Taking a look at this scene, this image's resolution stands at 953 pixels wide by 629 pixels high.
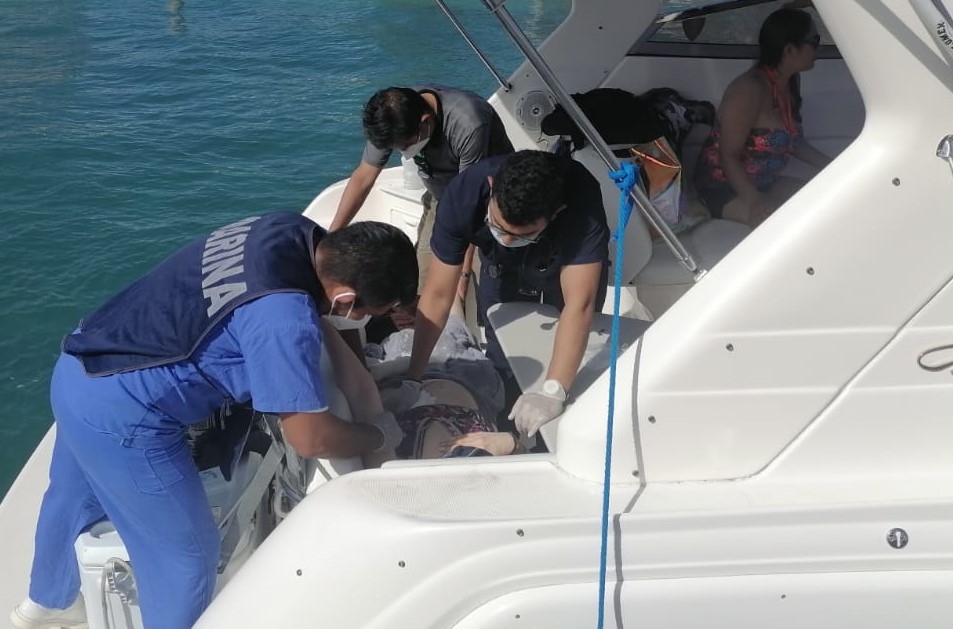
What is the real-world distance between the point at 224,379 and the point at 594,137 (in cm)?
98

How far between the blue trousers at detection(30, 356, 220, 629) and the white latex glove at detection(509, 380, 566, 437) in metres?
0.76

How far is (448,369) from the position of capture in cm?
277

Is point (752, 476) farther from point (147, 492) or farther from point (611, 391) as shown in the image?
point (147, 492)

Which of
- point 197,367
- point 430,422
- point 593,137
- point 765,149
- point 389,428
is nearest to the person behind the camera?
point 197,367

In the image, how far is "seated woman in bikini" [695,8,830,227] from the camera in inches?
123

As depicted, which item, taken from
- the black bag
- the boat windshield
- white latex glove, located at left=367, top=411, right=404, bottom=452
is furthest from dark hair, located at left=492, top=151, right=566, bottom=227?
the boat windshield

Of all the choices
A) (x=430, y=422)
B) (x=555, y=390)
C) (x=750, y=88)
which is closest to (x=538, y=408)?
(x=555, y=390)

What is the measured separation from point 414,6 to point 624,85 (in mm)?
15364

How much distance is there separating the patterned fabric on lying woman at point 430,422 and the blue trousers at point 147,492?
526 millimetres

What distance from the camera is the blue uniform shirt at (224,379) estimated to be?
1840mm

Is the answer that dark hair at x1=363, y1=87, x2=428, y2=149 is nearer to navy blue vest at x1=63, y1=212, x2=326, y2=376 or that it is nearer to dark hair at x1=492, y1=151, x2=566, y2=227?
dark hair at x1=492, y1=151, x2=566, y2=227

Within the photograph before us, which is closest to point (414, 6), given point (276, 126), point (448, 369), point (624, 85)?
point (276, 126)

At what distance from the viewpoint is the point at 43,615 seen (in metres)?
2.33

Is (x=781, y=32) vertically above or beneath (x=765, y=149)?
above
